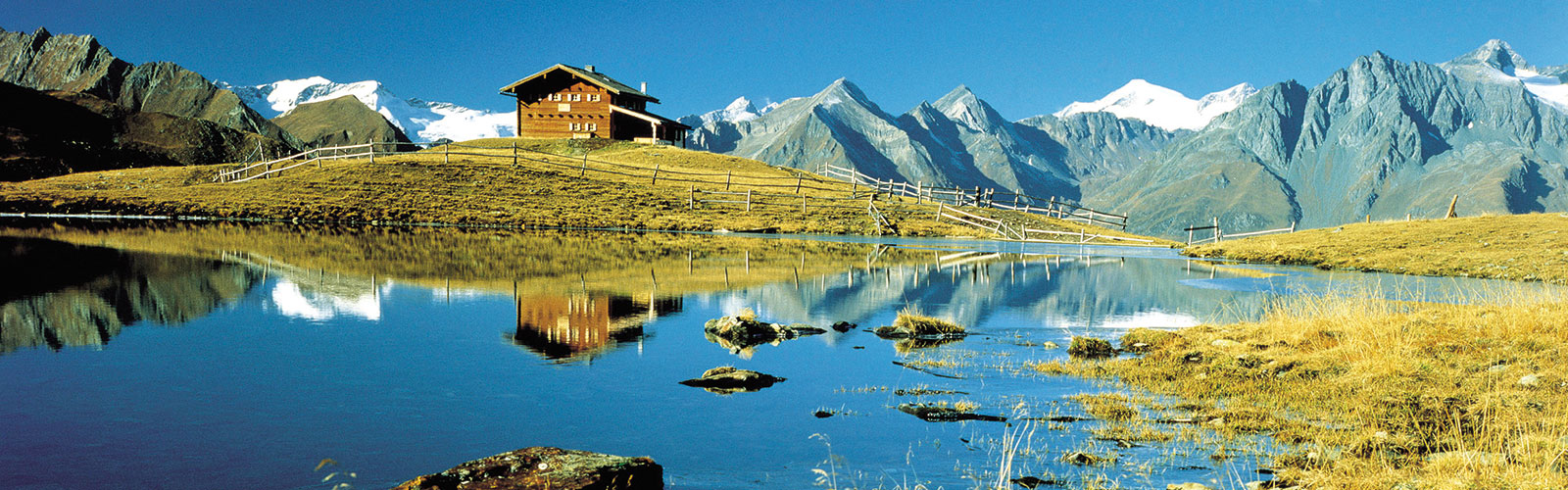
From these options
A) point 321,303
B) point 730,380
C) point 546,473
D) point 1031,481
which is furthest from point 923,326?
point 321,303

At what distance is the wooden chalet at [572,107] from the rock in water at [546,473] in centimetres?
10716

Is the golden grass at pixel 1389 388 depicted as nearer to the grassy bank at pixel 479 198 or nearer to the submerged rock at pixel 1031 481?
the submerged rock at pixel 1031 481

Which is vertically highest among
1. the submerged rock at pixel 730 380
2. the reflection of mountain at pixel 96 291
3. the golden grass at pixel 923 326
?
the reflection of mountain at pixel 96 291

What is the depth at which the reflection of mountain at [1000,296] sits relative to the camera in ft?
82.6

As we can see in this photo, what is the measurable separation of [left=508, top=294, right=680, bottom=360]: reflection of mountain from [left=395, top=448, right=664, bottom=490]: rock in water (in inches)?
342

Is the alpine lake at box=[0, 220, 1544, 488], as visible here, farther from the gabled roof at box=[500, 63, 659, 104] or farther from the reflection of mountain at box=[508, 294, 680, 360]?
Result: the gabled roof at box=[500, 63, 659, 104]

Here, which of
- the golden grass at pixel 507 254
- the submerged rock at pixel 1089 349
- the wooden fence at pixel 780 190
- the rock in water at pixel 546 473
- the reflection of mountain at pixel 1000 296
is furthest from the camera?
the wooden fence at pixel 780 190

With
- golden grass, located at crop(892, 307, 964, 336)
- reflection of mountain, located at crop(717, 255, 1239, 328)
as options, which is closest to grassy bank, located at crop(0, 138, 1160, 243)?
reflection of mountain, located at crop(717, 255, 1239, 328)

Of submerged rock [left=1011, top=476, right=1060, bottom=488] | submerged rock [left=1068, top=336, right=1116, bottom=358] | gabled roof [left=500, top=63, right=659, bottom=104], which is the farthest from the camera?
gabled roof [left=500, top=63, right=659, bottom=104]

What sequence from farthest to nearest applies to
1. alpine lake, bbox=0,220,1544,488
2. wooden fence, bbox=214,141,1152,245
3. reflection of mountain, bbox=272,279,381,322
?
wooden fence, bbox=214,141,1152,245
reflection of mountain, bbox=272,279,381,322
alpine lake, bbox=0,220,1544,488

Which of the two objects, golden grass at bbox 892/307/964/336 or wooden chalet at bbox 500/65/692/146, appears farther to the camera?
wooden chalet at bbox 500/65/692/146

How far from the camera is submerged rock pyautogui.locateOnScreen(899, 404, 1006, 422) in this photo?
1270cm

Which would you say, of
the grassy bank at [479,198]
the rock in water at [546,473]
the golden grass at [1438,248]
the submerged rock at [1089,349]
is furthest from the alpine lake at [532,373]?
the grassy bank at [479,198]

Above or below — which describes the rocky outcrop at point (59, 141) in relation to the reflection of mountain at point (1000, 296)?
above
